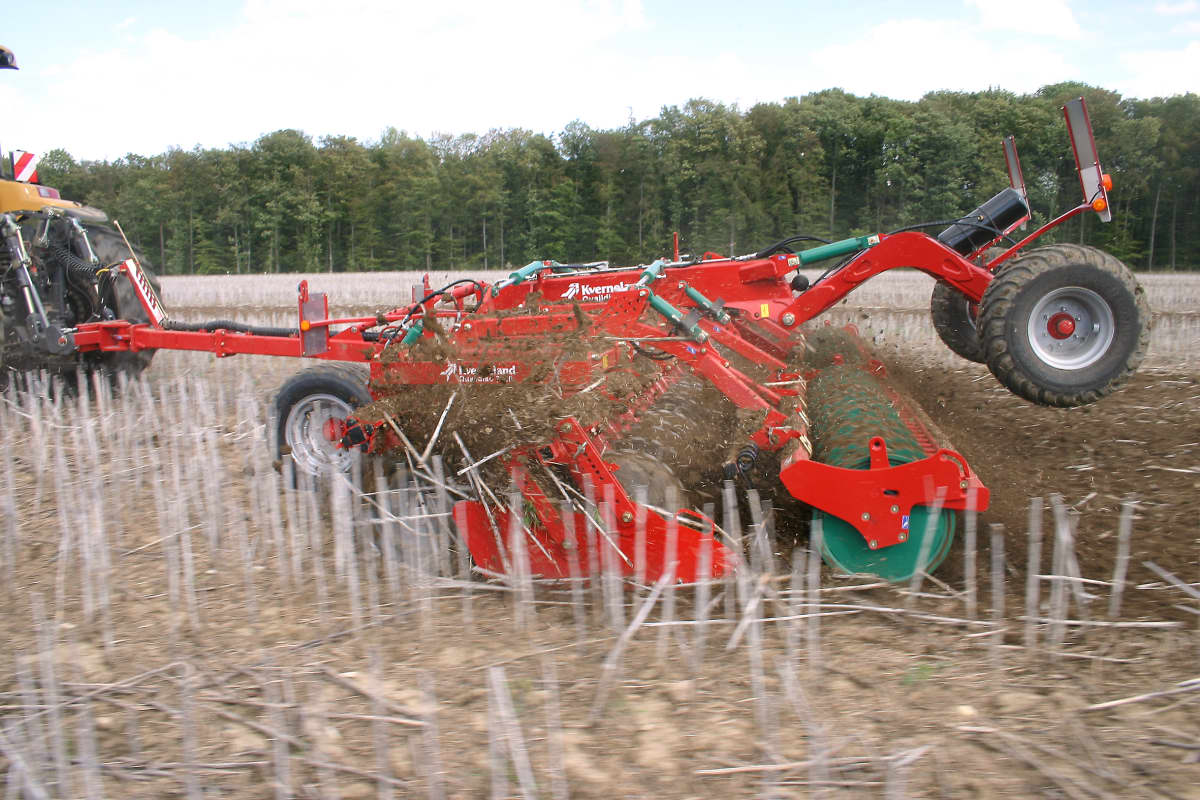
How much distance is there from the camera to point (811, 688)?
2.71m

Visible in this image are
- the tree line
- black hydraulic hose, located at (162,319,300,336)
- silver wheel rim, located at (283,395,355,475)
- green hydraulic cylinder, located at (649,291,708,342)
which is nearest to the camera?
green hydraulic cylinder, located at (649,291,708,342)

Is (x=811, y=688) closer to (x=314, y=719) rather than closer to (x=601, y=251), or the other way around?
(x=314, y=719)

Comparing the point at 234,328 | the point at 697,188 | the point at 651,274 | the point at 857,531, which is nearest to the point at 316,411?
the point at 234,328

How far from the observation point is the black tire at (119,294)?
7.58 meters

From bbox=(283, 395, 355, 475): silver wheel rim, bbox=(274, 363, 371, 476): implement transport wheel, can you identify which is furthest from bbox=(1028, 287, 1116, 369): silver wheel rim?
bbox=(283, 395, 355, 475): silver wheel rim

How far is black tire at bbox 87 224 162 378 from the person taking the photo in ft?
24.9

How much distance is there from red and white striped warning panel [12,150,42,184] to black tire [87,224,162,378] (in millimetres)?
644

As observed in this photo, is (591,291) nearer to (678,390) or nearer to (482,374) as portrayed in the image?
(678,390)

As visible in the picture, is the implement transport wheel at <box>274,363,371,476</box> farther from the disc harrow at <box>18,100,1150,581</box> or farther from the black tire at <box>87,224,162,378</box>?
the black tire at <box>87,224,162,378</box>

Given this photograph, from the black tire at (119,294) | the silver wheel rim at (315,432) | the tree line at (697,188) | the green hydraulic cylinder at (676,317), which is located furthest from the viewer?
the tree line at (697,188)

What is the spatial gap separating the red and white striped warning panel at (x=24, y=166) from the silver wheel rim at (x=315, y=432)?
458cm

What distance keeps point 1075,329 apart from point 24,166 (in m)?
8.64

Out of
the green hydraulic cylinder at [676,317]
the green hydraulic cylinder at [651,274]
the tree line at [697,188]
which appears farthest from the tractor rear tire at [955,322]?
the tree line at [697,188]

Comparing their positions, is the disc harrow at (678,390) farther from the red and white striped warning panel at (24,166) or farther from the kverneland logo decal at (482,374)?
the red and white striped warning panel at (24,166)
